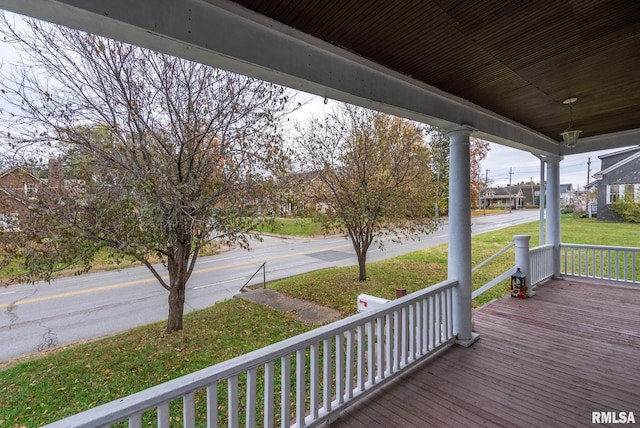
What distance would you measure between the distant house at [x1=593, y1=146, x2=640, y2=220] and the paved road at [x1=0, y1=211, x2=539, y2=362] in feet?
42.6

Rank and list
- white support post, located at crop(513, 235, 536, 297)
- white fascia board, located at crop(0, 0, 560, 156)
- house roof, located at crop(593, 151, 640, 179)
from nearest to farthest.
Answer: white fascia board, located at crop(0, 0, 560, 156), white support post, located at crop(513, 235, 536, 297), house roof, located at crop(593, 151, 640, 179)

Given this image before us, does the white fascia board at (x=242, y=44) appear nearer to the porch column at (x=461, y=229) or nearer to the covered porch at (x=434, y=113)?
the covered porch at (x=434, y=113)

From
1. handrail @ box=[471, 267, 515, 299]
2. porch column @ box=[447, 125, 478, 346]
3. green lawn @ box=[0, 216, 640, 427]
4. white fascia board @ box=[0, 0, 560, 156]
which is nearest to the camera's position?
white fascia board @ box=[0, 0, 560, 156]

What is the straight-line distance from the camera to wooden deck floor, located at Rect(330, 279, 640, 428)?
208 cm

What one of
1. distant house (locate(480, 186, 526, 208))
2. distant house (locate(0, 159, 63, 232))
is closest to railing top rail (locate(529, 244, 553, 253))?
distant house (locate(0, 159, 63, 232))

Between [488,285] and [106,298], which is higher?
[488,285]

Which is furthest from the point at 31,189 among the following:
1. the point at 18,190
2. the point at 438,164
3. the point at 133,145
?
the point at 438,164

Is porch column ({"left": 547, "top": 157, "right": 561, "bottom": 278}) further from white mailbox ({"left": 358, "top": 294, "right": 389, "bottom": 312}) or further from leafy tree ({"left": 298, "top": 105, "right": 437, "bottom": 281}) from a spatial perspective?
white mailbox ({"left": 358, "top": 294, "right": 389, "bottom": 312})

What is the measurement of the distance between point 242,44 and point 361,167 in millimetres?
4907

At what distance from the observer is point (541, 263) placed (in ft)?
17.6

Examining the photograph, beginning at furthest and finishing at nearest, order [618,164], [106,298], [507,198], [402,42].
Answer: [507,198] < [618,164] < [106,298] < [402,42]

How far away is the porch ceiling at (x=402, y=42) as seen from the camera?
135 centimetres

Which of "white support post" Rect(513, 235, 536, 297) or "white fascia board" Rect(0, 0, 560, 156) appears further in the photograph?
"white support post" Rect(513, 235, 536, 297)

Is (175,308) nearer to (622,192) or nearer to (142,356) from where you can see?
(142,356)
